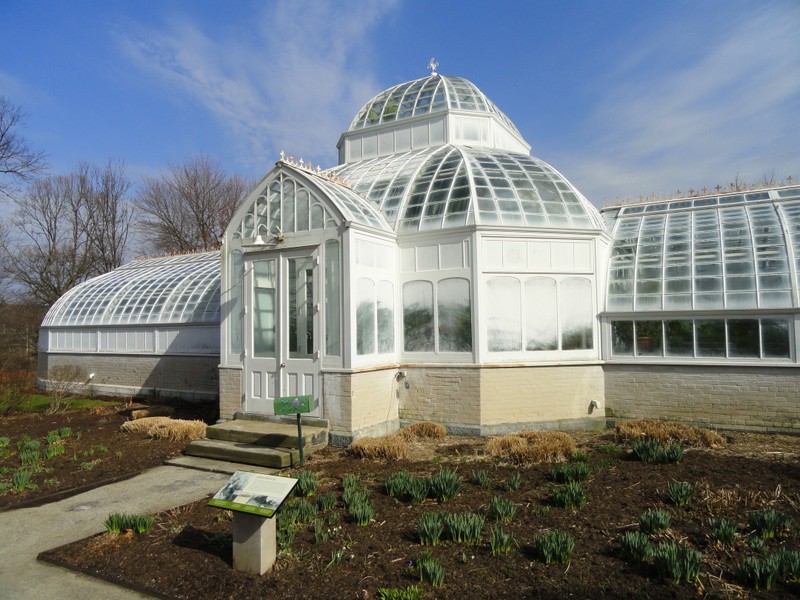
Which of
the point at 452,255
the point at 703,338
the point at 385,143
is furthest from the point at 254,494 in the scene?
the point at 385,143

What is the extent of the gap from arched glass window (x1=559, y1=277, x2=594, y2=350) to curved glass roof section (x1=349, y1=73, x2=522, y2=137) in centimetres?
700

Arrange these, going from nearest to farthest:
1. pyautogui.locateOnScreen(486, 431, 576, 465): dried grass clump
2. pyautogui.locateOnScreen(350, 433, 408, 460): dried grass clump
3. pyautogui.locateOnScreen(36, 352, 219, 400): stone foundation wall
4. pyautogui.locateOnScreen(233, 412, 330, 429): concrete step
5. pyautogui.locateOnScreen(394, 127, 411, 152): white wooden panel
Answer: pyautogui.locateOnScreen(486, 431, 576, 465): dried grass clump, pyautogui.locateOnScreen(350, 433, 408, 460): dried grass clump, pyautogui.locateOnScreen(233, 412, 330, 429): concrete step, pyautogui.locateOnScreen(394, 127, 411, 152): white wooden panel, pyautogui.locateOnScreen(36, 352, 219, 400): stone foundation wall

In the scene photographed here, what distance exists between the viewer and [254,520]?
17.3 ft

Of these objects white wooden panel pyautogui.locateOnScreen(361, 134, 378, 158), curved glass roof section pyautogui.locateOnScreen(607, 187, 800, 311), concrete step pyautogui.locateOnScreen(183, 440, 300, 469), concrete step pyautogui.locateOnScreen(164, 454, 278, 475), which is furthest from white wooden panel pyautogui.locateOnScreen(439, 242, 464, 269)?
white wooden panel pyautogui.locateOnScreen(361, 134, 378, 158)

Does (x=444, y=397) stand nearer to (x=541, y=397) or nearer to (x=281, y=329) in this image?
(x=541, y=397)

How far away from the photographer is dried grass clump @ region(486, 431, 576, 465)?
888 cm

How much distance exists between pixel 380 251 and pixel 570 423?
557 cm

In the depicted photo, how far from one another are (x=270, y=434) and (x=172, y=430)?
288 cm

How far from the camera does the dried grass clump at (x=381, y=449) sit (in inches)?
373

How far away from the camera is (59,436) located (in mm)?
12203

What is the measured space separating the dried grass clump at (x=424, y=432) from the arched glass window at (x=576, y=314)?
331cm

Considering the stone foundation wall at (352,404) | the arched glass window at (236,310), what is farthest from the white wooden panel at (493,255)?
the arched glass window at (236,310)

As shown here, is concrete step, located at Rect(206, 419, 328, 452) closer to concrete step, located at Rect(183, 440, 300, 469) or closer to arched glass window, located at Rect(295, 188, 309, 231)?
concrete step, located at Rect(183, 440, 300, 469)

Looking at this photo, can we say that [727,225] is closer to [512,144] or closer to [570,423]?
[570,423]
